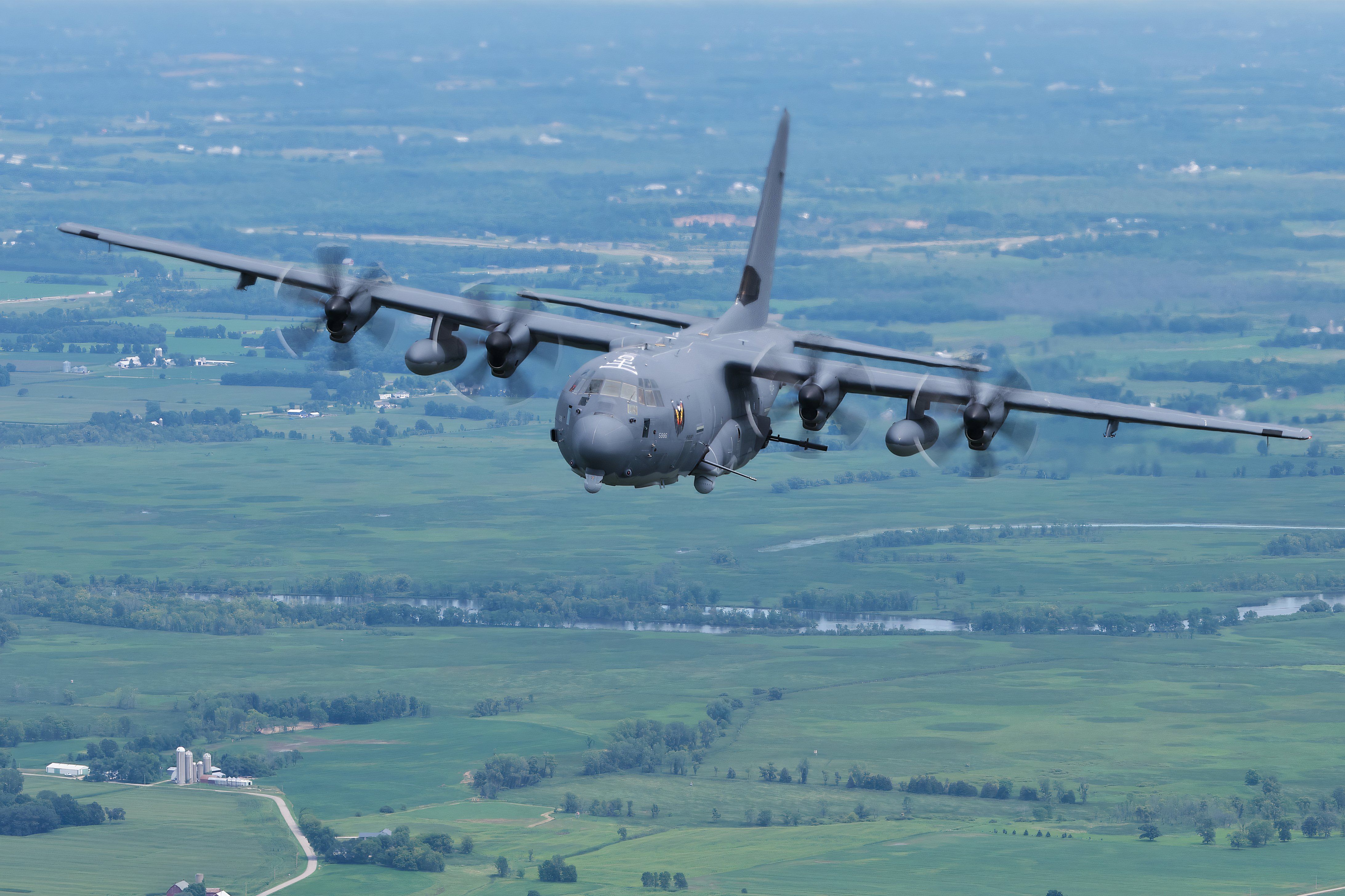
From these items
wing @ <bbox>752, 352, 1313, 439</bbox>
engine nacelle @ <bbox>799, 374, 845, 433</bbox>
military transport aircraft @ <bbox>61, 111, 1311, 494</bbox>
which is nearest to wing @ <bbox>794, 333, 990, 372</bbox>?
military transport aircraft @ <bbox>61, 111, 1311, 494</bbox>

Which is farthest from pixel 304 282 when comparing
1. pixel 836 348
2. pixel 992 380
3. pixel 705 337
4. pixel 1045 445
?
pixel 1045 445

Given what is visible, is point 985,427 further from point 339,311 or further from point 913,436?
point 339,311

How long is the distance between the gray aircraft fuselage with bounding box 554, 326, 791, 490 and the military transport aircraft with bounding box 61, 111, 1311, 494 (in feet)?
0.22

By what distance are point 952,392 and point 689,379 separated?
33.4ft

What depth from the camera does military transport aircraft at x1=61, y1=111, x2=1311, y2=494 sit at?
220ft

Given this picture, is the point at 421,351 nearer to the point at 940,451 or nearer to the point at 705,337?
the point at 705,337

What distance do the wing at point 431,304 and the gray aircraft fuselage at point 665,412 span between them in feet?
10.4

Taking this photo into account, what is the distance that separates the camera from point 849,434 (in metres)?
71.7

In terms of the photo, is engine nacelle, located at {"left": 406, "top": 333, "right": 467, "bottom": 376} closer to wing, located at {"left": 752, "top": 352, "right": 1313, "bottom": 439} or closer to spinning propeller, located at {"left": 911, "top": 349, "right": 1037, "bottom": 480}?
wing, located at {"left": 752, "top": 352, "right": 1313, "bottom": 439}

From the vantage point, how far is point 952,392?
72375 millimetres

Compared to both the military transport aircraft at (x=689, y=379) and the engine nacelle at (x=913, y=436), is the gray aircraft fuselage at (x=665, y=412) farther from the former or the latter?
the engine nacelle at (x=913, y=436)

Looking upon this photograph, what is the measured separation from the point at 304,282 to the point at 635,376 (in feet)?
61.3

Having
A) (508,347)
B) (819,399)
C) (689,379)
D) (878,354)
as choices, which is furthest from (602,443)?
(878,354)

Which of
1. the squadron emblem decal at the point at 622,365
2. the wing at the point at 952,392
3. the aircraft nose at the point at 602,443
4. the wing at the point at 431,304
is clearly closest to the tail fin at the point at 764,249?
the wing at the point at 431,304
